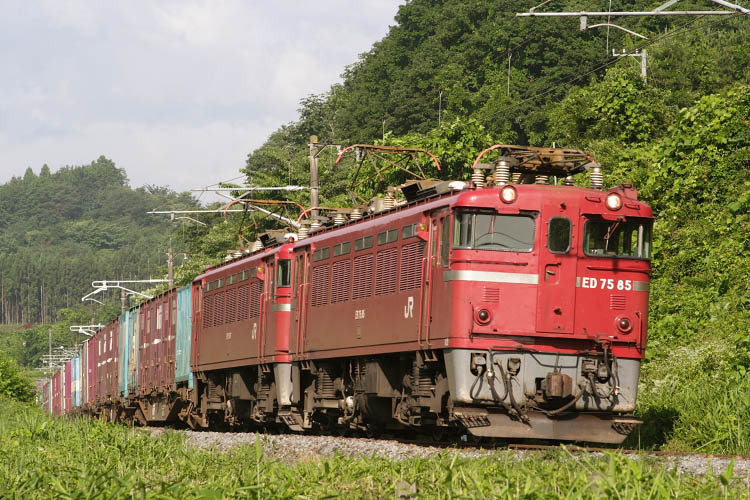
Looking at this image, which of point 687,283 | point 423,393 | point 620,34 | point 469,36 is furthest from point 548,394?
point 469,36

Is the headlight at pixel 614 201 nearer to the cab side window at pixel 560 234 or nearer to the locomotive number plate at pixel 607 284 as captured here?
the cab side window at pixel 560 234

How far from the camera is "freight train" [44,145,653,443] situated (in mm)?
14180

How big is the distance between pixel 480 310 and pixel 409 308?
5.85 feet

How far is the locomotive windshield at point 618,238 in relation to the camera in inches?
582

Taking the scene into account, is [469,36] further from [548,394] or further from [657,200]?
[548,394]

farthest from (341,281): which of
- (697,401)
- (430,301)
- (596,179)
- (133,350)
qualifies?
(133,350)

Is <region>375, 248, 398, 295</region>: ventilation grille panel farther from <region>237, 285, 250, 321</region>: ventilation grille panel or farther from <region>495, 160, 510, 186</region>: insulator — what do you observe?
<region>237, 285, 250, 321</region>: ventilation grille panel

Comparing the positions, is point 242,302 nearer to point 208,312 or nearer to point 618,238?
point 208,312

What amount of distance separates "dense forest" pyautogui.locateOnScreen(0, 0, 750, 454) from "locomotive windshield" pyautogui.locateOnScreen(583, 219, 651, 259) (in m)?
2.46

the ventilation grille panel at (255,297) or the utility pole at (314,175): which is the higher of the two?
the utility pole at (314,175)

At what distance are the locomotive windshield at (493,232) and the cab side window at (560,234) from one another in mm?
254

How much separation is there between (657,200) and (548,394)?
12724 millimetres

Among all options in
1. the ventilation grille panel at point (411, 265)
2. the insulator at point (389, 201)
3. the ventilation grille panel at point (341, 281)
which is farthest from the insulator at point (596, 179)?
the ventilation grille panel at point (341, 281)

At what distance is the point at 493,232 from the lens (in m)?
14.5
